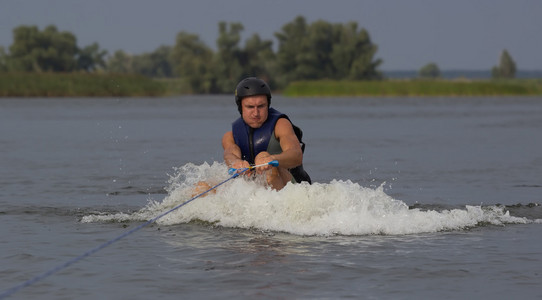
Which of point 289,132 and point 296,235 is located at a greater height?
point 289,132

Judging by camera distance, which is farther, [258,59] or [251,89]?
[258,59]

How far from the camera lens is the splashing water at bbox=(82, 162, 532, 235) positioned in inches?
380

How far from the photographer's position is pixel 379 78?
122188 millimetres

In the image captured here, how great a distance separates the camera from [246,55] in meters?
125

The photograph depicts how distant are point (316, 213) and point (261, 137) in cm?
102

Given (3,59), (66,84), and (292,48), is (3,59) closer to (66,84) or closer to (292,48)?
(292,48)

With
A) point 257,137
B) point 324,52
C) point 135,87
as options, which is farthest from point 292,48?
point 257,137

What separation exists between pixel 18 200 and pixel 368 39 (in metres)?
111

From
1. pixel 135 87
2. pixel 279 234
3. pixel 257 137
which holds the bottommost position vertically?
pixel 135 87

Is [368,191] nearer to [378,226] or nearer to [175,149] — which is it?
[378,226]

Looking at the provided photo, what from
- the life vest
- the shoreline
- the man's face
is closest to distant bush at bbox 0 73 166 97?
the shoreline

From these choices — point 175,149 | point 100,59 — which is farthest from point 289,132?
point 100,59

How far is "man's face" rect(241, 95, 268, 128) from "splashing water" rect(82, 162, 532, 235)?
64cm

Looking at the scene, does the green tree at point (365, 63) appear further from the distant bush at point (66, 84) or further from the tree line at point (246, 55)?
the distant bush at point (66, 84)
